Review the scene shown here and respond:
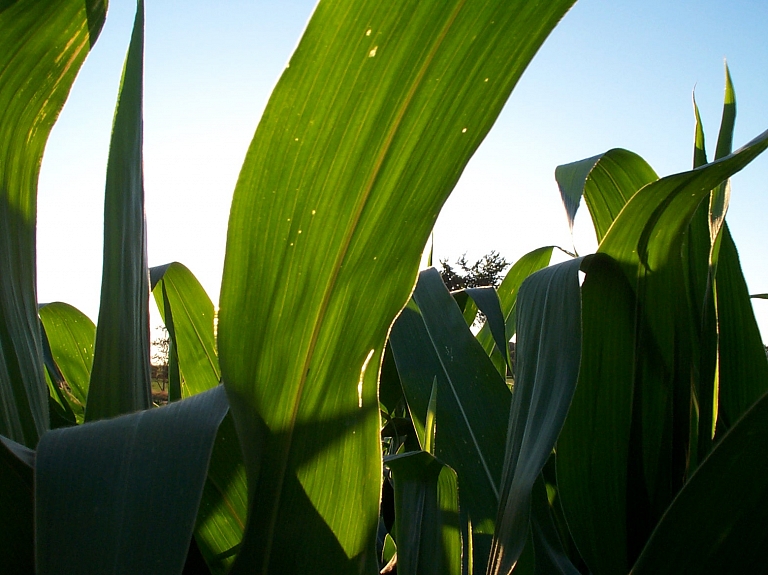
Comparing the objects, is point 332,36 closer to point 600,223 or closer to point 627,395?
point 627,395

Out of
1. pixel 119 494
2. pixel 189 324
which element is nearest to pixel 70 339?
pixel 189 324

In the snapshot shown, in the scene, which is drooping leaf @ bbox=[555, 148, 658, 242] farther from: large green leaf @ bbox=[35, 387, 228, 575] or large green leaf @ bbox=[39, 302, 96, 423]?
large green leaf @ bbox=[39, 302, 96, 423]

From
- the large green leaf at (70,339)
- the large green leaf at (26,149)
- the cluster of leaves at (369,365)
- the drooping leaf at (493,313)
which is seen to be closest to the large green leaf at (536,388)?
the cluster of leaves at (369,365)

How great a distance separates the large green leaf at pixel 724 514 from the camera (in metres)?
0.22

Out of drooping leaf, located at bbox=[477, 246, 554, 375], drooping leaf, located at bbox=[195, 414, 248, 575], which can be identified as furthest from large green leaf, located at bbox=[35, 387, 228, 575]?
drooping leaf, located at bbox=[477, 246, 554, 375]

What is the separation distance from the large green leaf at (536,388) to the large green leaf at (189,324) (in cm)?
28

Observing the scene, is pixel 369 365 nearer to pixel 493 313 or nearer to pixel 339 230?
pixel 339 230

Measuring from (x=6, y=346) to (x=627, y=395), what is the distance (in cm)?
34

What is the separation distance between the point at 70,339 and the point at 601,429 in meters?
0.60

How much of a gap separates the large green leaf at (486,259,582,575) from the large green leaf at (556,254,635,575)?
0.03 metres

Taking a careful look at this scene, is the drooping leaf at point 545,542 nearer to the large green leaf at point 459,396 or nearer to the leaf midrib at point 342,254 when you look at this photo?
the large green leaf at point 459,396

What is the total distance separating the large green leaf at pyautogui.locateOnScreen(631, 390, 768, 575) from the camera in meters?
0.22

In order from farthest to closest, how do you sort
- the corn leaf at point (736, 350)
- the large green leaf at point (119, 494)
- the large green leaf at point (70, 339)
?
the large green leaf at point (70, 339) → the corn leaf at point (736, 350) → the large green leaf at point (119, 494)

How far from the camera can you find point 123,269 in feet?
0.99
